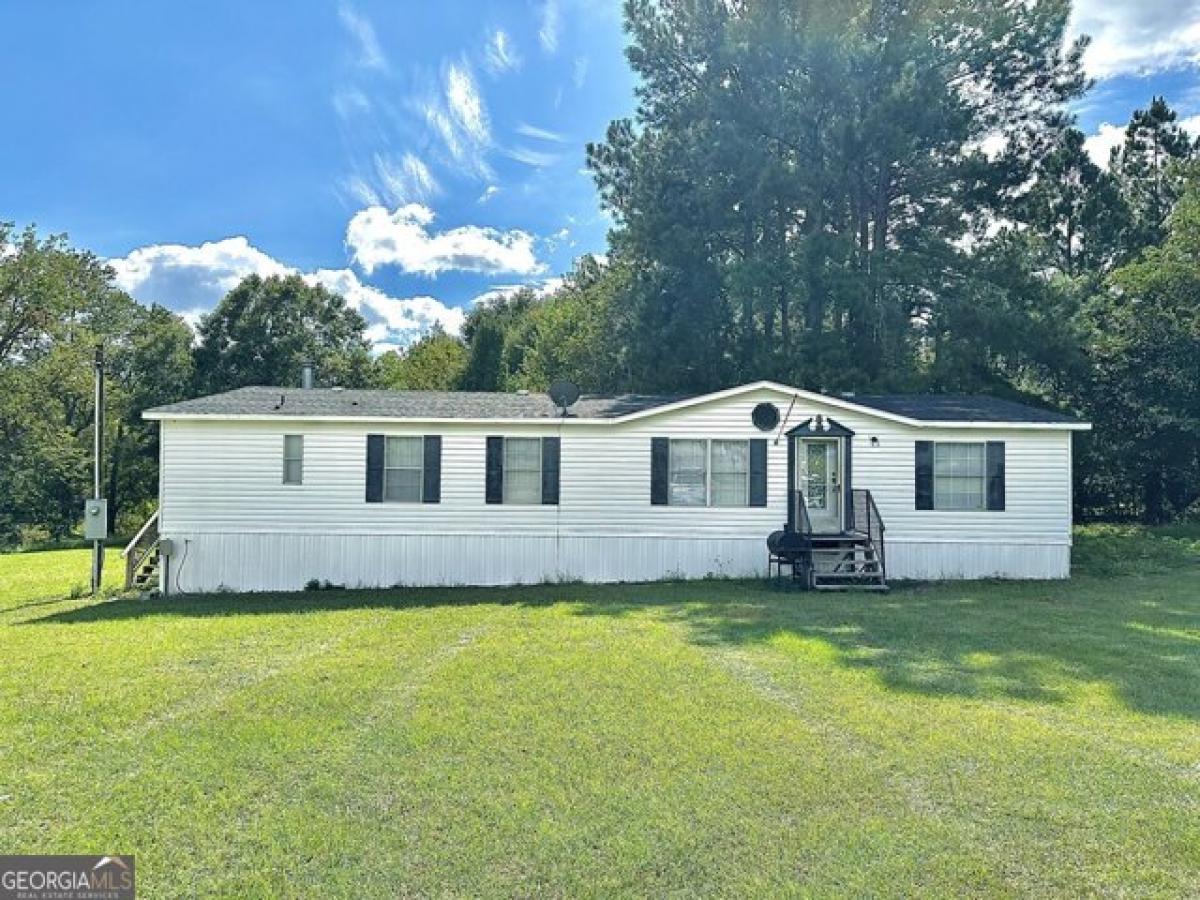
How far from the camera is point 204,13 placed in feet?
42.4

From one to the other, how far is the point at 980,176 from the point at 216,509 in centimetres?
2102

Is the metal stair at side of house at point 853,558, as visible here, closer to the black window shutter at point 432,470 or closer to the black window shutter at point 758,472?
the black window shutter at point 758,472

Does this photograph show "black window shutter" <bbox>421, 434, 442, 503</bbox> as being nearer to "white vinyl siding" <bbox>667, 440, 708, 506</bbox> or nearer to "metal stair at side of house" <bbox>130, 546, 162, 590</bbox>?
"white vinyl siding" <bbox>667, 440, 708, 506</bbox>

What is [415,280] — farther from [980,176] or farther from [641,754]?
[641,754]

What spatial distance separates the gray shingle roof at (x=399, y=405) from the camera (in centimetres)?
1347

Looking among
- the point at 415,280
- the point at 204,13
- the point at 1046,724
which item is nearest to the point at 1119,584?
the point at 1046,724

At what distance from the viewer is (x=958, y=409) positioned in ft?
47.6

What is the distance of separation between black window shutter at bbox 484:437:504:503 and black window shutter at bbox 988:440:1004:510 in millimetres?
8783

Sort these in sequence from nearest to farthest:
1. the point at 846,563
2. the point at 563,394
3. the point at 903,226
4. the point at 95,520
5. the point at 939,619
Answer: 1. the point at 939,619
2. the point at 846,563
3. the point at 95,520
4. the point at 563,394
5. the point at 903,226

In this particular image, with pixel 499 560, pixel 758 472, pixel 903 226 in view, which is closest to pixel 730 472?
pixel 758 472

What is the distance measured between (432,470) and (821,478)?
6970 mm

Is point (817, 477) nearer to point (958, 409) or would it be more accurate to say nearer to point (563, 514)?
point (958, 409)

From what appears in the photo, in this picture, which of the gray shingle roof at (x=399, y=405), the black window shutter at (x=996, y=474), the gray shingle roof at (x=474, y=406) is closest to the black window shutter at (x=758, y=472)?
the gray shingle roof at (x=474, y=406)

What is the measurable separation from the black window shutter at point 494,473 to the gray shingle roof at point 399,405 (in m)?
0.52
